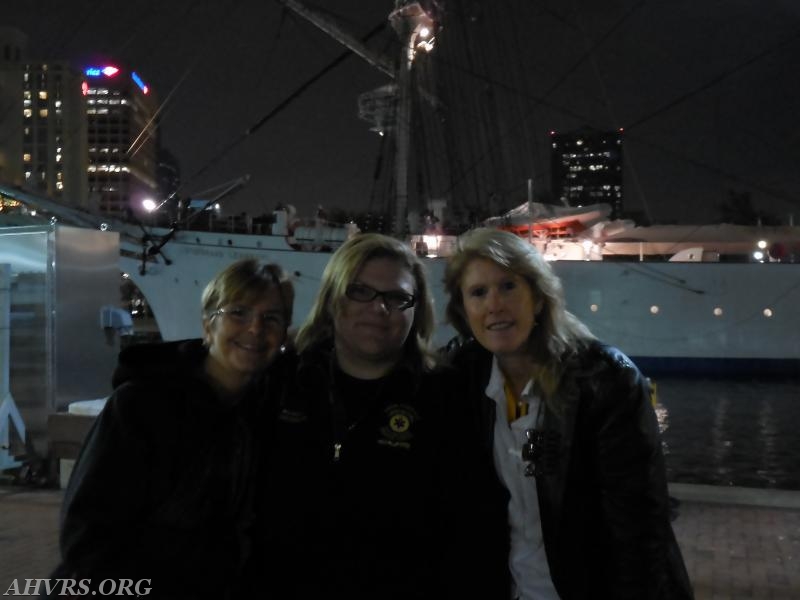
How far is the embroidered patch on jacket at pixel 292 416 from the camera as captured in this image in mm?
2088

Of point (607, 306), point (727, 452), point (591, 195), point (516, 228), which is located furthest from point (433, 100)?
point (591, 195)

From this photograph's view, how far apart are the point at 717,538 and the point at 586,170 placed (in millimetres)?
54819

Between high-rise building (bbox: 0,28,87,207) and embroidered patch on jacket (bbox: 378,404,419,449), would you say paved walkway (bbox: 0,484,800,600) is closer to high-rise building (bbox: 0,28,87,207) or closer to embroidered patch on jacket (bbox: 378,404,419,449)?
embroidered patch on jacket (bbox: 378,404,419,449)

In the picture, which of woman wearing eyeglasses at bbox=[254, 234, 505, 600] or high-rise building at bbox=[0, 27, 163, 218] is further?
high-rise building at bbox=[0, 27, 163, 218]

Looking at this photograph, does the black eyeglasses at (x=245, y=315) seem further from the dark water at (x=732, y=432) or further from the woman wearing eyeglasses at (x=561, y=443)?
the dark water at (x=732, y=432)

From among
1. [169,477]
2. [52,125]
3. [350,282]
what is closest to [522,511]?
[350,282]

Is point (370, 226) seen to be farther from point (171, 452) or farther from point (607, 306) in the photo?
point (171, 452)

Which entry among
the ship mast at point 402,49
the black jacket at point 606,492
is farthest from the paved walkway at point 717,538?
the ship mast at point 402,49

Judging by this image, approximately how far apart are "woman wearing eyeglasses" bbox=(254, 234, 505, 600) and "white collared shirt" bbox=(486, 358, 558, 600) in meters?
0.08

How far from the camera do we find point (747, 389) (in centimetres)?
2128

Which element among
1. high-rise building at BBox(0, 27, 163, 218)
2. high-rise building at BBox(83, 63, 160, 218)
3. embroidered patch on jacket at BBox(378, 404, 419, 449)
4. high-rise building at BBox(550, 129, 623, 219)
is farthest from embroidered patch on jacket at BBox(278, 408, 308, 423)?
high-rise building at BBox(83, 63, 160, 218)

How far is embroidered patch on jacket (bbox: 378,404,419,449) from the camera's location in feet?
6.74

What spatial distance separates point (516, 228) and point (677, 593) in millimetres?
24248

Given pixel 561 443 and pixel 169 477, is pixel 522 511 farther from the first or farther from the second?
pixel 169 477
